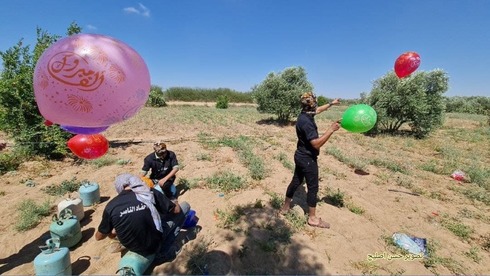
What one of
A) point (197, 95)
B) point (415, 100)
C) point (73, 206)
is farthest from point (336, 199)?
point (197, 95)

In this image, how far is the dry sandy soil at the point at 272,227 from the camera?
11.4ft

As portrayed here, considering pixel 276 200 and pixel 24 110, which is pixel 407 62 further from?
pixel 24 110

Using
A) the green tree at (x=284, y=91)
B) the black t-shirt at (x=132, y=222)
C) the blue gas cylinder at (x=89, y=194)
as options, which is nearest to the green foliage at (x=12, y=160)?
the blue gas cylinder at (x=89, y=194)

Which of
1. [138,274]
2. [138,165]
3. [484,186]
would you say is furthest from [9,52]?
[484,186]

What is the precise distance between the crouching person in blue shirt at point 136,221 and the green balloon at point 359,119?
3.04 meters

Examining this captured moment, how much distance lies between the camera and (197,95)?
5250 cm

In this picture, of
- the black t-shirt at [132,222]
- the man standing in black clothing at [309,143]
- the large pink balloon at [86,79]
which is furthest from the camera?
the man standing in black clothing at [309,143]

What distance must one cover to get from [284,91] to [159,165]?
11.5 meters

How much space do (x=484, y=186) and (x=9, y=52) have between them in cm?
1371

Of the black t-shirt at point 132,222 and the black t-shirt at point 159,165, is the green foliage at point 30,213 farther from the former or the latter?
the black t-shirt at point 132,222

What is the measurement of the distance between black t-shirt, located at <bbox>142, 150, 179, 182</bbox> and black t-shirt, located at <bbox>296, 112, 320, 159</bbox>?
2667mm

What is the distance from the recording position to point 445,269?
3.46 m

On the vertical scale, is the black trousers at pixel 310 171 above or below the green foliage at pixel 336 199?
above

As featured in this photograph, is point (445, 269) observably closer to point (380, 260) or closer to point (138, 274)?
point (380, 260)
